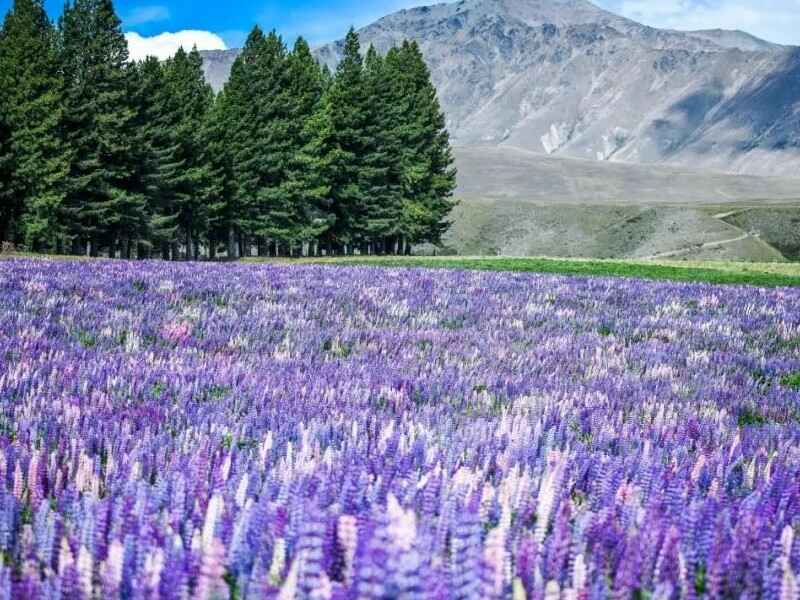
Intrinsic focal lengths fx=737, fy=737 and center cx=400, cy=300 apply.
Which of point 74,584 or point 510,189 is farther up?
point 510,189

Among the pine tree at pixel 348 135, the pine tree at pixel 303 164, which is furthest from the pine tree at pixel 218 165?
the pine tree at pixel 348 135

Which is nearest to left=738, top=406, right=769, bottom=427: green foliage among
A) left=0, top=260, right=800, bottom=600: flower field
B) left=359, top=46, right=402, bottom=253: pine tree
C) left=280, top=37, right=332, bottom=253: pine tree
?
left=0, top=260, right=800, bottom=600: flower field

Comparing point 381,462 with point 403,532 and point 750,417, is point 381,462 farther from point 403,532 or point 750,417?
point 750,417

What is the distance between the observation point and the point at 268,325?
7.57 m

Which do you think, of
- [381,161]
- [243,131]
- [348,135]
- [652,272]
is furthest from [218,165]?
[652,272]

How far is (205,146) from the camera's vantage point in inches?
2516

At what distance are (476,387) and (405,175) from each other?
6720 centimetres

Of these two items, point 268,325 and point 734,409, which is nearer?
point 734,409

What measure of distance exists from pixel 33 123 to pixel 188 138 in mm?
14839

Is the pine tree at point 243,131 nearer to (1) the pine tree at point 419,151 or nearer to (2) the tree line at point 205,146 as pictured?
(2) the tree line at point 205,146

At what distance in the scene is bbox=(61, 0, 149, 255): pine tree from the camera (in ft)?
175

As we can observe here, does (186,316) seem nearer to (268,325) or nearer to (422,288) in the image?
(268,325)

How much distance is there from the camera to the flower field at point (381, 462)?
1.91 m

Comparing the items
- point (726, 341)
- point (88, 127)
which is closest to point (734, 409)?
point (726, 341)
